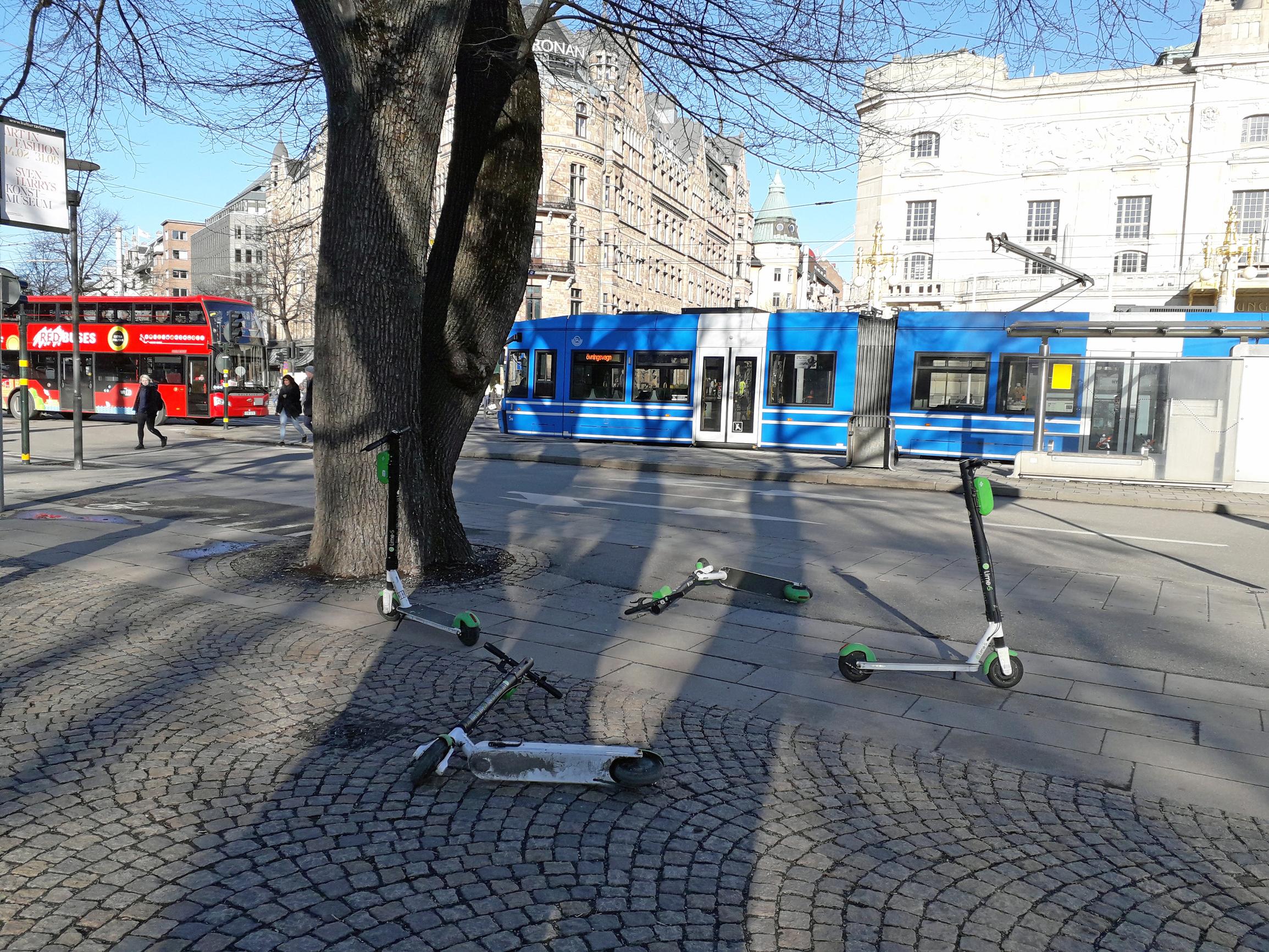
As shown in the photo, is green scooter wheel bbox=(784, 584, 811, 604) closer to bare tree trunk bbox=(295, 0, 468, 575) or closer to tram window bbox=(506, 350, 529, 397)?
bare tree trunk bbox=(295, 0, 468, 575)

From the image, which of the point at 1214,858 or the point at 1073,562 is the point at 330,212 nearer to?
the point at 1214,858

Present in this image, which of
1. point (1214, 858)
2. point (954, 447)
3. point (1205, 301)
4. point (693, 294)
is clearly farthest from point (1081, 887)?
point (693, 294)

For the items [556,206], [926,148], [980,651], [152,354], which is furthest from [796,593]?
[556,206]

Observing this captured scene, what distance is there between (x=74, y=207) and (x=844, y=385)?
16.1 m

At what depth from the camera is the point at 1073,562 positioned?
372 inches

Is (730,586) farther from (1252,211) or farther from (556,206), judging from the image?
(556,206)

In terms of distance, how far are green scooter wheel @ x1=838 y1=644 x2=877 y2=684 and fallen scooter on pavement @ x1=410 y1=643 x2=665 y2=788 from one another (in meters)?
1.84

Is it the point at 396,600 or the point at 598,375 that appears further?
the point at 598,375

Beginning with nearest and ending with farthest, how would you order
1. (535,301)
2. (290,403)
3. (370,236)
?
1. (370,236)
2. (290,403)
3. (535,301)

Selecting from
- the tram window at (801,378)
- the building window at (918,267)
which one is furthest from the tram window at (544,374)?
the building window at (918,267)

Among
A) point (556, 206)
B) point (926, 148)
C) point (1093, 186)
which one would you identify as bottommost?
point (1093, 186)

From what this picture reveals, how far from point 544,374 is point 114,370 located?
15.7 metres

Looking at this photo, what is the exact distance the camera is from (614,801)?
12.3 feet

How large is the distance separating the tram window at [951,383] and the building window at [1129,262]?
31.4m
